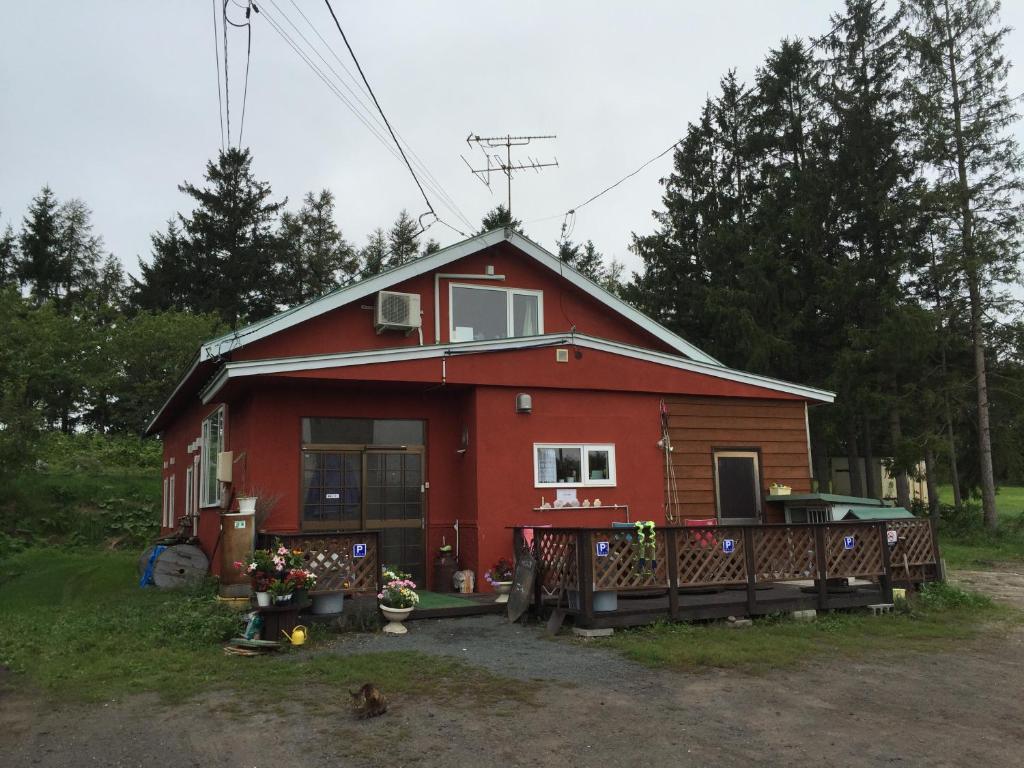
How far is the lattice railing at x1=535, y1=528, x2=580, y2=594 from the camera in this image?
8115 millimetres

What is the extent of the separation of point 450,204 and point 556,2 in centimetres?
403

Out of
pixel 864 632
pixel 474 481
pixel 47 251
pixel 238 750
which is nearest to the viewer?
pixel 238 750

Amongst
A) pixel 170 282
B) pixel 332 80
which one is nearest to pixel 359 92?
pixel 332 80

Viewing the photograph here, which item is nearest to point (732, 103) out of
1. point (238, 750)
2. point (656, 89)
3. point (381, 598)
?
point (656, 89)

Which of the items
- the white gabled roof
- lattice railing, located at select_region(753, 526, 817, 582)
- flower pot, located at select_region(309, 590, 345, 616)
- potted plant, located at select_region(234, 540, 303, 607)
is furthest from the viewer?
the white gabled roof

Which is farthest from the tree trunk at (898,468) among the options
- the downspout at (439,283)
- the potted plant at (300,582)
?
the potted plant at (300,582)

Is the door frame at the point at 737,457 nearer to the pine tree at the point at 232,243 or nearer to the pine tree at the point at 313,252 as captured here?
the pine tree at the point at 232,243

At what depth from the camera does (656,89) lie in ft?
41.1

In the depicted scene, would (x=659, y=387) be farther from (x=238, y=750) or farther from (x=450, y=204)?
(x=238, y=750)

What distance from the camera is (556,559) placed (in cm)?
845

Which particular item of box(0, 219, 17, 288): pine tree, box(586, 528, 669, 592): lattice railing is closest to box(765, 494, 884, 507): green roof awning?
box(586, 528, 669, 592): lattice railing

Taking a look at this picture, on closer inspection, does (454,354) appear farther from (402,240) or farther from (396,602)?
(402,240)

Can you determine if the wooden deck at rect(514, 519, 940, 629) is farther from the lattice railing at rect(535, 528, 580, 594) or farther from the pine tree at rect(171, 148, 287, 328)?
the pine tree at rect(171, 148, 287, 328)

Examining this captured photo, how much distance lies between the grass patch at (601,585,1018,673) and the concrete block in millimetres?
91
